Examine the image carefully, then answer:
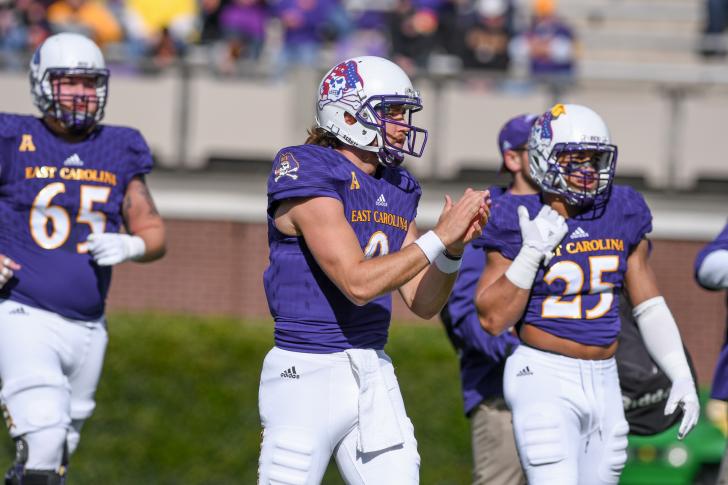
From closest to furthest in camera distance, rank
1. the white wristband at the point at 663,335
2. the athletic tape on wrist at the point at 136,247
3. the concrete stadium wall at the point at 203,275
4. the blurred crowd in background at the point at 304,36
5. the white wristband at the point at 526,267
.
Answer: the white wristband at the point at 526,267, the white wristband at the point at 663,335, the athletic tape on wrist at the point at 136,247, the concrete stadium wall at the point at 203,275, the blurred crowd in background at the point at 304,36

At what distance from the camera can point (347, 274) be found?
4316 millimetres

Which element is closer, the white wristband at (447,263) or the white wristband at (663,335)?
the white wristband at (447,263)

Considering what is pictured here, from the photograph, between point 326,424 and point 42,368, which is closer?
point 326,424

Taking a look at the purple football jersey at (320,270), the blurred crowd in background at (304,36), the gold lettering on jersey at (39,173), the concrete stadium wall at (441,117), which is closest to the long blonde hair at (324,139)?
the purple football jersey at (320,270)

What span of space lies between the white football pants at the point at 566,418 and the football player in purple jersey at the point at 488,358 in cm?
54

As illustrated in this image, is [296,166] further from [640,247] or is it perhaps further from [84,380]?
[84,380]

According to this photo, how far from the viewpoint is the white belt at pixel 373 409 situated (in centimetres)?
443

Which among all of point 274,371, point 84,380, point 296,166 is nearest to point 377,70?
point 296,166

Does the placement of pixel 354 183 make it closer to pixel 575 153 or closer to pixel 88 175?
pixel 575 153

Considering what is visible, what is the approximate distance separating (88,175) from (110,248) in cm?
37

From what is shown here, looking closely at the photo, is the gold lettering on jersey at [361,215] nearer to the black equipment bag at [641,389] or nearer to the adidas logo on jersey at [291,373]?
the adidas logo on jersey at [291,373]

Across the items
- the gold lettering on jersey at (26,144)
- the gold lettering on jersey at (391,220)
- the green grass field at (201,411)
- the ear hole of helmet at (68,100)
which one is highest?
the ear hole of helmet at (68,100)

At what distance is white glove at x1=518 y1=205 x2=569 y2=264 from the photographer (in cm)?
491

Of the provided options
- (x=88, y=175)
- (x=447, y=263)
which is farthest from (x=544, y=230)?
(x=88, y=175)
